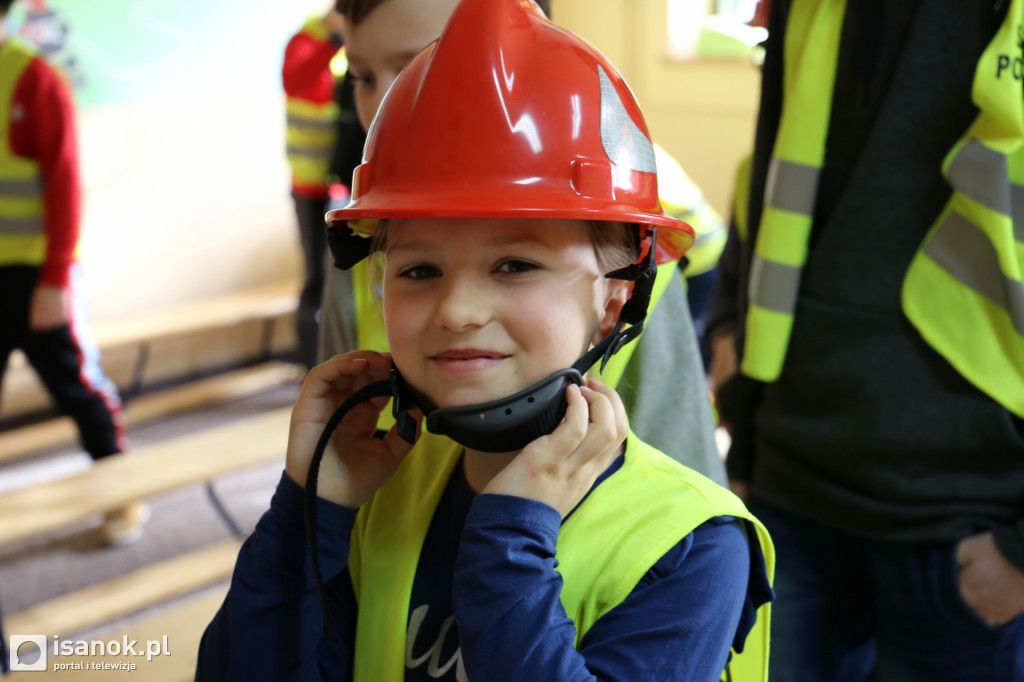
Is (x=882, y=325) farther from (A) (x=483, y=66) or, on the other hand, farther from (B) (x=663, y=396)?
(A) (x=483, y=66)

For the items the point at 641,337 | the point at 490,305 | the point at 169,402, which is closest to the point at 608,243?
the point at 490,305

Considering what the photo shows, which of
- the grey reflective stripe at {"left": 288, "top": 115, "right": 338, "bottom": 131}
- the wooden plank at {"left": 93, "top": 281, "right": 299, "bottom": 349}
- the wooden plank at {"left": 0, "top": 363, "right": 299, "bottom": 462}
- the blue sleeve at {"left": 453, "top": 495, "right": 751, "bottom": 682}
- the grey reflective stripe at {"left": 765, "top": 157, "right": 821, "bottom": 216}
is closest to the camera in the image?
the blue sleeve at {"left": 453, "top": 495, "right": 751, "bottom": 682}

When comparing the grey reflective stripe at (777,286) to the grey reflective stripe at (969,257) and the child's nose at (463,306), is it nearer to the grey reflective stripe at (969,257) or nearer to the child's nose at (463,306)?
the grey reflective stripe at (969,257)

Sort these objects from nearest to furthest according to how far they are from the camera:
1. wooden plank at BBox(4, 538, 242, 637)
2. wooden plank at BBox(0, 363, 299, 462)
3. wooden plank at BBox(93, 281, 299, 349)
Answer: wooden plank at BBox(4, 538, 242, 637) → wooden plank at BBox(0, 363, 299, 462) → wooden plank at BBox(93, 281, 299, 349)

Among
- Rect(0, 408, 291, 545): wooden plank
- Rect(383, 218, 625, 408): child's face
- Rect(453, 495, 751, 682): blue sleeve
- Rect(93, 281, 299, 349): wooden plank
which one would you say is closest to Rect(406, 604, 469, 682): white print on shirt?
Rect(453, 495, 751, 682): blue sleeve

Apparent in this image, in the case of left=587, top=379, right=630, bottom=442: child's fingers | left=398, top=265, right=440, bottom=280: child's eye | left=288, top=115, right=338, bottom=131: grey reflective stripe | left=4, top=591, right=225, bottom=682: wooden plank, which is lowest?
left=4, top=591, right=225, bottom=682: wooden plank

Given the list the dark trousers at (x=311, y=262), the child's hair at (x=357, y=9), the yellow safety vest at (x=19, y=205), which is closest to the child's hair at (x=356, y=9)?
the child's hair at (x=357, y=9)

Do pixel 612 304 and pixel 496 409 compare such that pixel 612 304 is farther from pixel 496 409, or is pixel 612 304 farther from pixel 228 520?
pixel 228 520

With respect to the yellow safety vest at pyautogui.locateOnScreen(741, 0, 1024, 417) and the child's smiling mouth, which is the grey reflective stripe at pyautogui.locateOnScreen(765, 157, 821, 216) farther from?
the child's smiling mouth

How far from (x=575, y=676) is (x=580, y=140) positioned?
501 millimetres

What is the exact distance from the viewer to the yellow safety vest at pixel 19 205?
3000 millimetres

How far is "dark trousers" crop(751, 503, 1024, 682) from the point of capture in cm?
131

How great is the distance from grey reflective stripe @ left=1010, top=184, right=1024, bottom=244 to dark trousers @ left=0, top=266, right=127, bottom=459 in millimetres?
2885

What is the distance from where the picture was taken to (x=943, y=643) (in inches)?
52.8
